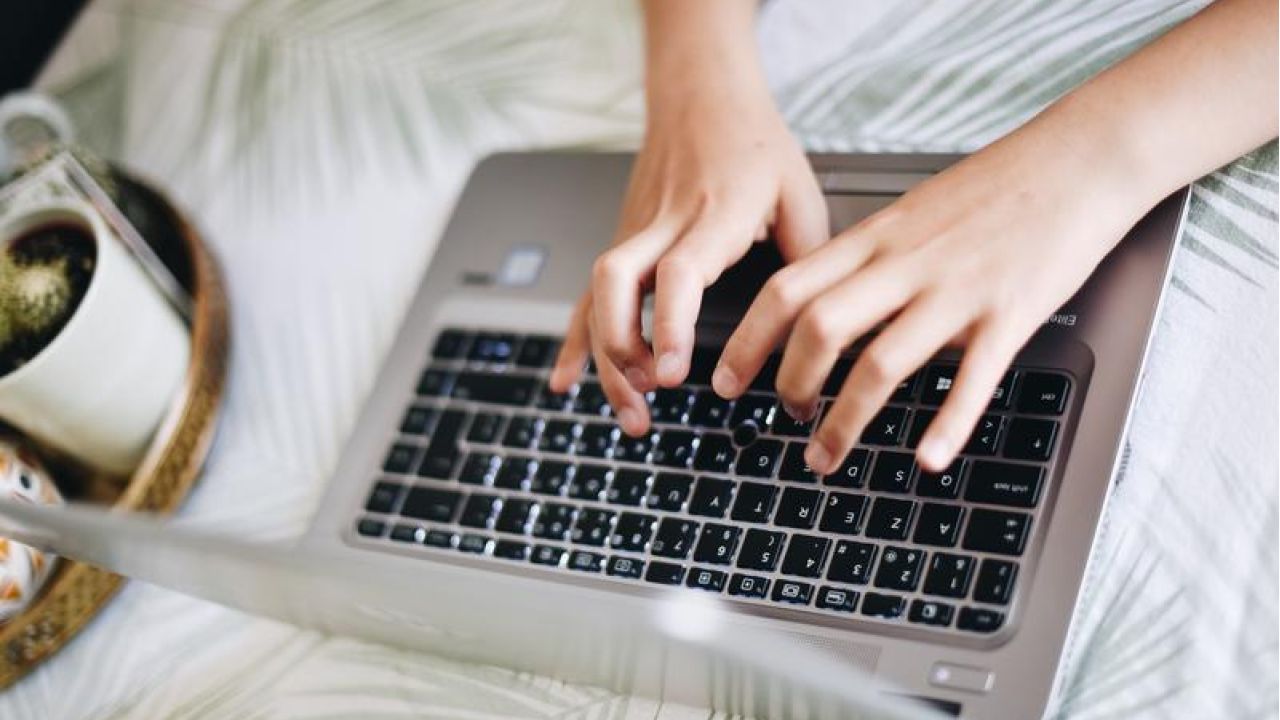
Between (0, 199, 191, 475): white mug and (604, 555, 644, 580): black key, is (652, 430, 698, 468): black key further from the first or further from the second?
(0, 199, 191, 475): white mug

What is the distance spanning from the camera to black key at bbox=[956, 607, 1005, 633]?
1.44ft

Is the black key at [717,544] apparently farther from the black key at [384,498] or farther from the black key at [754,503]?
the black key at [384,498]

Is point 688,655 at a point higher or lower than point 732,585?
higher

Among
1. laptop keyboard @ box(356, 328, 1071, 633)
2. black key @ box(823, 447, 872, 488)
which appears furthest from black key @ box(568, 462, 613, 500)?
black key @ box(823, 447, 872, 488)

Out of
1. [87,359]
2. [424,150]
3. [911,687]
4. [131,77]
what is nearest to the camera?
[911,687]

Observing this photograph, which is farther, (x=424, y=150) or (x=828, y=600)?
(x=424, y=150)

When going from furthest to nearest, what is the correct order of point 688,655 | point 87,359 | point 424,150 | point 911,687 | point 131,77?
point 131,77 < point 424,150 < point 87,359 < point 911,687 < point 688,655

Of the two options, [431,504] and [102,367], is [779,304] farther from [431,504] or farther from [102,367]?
[102,367]

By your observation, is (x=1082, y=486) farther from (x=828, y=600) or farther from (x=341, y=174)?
(x=341, y=174)

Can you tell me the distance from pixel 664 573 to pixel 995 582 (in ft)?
0.44

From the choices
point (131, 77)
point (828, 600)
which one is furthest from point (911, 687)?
point (131, 77)

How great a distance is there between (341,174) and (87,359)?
8.4 inches

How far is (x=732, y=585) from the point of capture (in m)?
0.49

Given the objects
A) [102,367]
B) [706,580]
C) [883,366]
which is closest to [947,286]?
[883,366]
